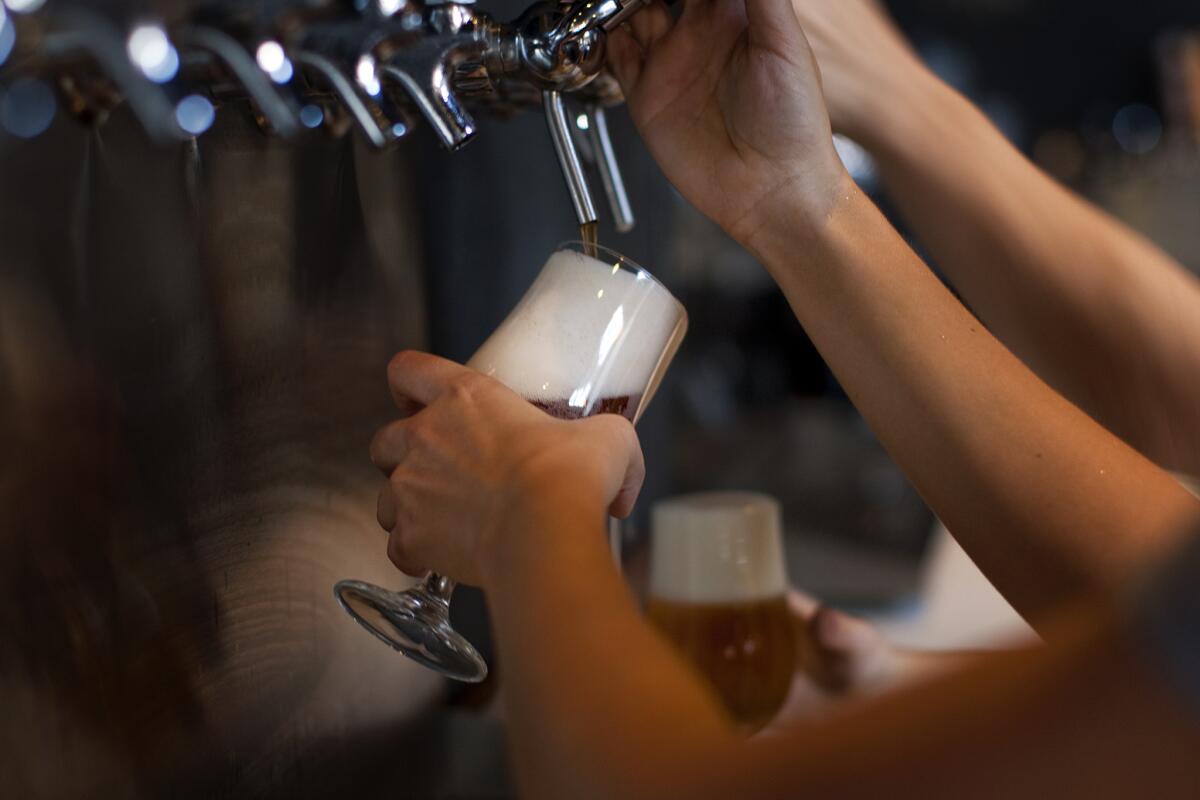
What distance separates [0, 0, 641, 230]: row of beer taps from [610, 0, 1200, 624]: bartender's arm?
0.37 feet

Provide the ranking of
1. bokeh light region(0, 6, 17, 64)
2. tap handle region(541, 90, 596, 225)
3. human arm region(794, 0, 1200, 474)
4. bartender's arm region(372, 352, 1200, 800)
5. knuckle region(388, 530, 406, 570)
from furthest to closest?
human arm region(794, 0, 1200, 474) < tap handle region(541, 90, 596, 225) < knuckle region(388, 530, 406, 570) < bokeh light region(0, 6, 17, 64) < bartender's arm region(372, 352, 1200, 800)

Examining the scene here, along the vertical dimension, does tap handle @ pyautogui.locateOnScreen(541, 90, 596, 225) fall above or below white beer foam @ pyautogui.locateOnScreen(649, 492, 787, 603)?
above

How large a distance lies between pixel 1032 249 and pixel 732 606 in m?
0.47

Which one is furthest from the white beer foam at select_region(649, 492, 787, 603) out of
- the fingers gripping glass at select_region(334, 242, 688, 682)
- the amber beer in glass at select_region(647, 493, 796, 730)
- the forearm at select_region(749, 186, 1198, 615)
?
the fingers gripping glass at select_region(334, 242, 688, 682)

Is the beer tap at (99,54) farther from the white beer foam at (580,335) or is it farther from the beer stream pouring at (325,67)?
the white beer foam at (580,335)

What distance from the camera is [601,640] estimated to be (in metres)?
0.48

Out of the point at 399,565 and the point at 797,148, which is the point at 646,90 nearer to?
the point at 797,148

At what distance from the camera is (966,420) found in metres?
0.79

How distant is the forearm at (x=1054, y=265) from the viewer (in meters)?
1.12

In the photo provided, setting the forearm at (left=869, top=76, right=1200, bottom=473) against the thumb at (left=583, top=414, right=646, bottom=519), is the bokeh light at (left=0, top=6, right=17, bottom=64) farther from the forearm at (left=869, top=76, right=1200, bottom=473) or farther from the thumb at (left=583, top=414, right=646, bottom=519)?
the forearm at (left=869, top=76, right=1200, bottom=473)

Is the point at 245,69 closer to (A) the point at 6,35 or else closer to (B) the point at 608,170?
(A) the point at 6,35

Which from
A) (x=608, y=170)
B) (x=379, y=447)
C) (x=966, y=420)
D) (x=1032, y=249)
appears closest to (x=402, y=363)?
(x=379, y=447)

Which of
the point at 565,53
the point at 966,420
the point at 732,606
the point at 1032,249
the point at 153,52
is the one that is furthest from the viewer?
the point at 1032,249

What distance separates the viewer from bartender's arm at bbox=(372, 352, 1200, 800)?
37cm
